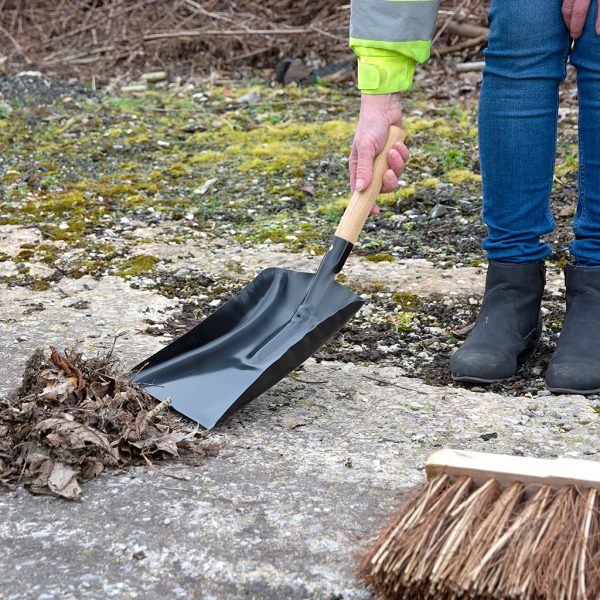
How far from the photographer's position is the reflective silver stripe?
2.37m

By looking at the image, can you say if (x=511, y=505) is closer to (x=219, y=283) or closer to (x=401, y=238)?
(x=219, y=283)

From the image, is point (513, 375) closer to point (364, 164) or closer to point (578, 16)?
point (364, 164)

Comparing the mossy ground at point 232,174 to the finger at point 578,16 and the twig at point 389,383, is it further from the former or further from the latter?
the finger at point 578,16

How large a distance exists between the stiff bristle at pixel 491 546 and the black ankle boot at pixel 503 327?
0.92 metres

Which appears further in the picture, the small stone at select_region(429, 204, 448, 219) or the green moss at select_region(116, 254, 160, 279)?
the small stone at select_region(429, 204, 448, 219)

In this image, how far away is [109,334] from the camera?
2.78 meters

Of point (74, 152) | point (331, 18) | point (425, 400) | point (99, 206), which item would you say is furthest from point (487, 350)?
point (331, 18)

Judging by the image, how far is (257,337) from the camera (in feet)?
8.00

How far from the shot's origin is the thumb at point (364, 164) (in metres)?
2.41

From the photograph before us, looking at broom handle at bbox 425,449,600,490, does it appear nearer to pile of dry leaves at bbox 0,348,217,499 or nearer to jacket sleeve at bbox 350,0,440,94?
pile of dry leaves at bbox 0,348,217,499

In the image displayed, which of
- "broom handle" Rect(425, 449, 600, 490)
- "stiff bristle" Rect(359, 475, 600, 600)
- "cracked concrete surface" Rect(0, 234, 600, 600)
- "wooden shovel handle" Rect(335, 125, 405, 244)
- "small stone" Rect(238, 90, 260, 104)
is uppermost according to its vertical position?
"wooden shovel handle" Rect(335, 125, 405, 244)

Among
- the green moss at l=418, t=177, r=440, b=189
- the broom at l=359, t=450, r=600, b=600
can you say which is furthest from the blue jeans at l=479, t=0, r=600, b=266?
the green moss at l=418, t=177, r=440, b=189

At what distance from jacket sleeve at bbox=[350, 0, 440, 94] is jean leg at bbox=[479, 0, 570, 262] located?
18 centimetres

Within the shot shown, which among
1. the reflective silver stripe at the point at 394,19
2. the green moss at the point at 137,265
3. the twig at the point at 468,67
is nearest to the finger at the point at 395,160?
the reflective silver stripe at the point at 394,19
